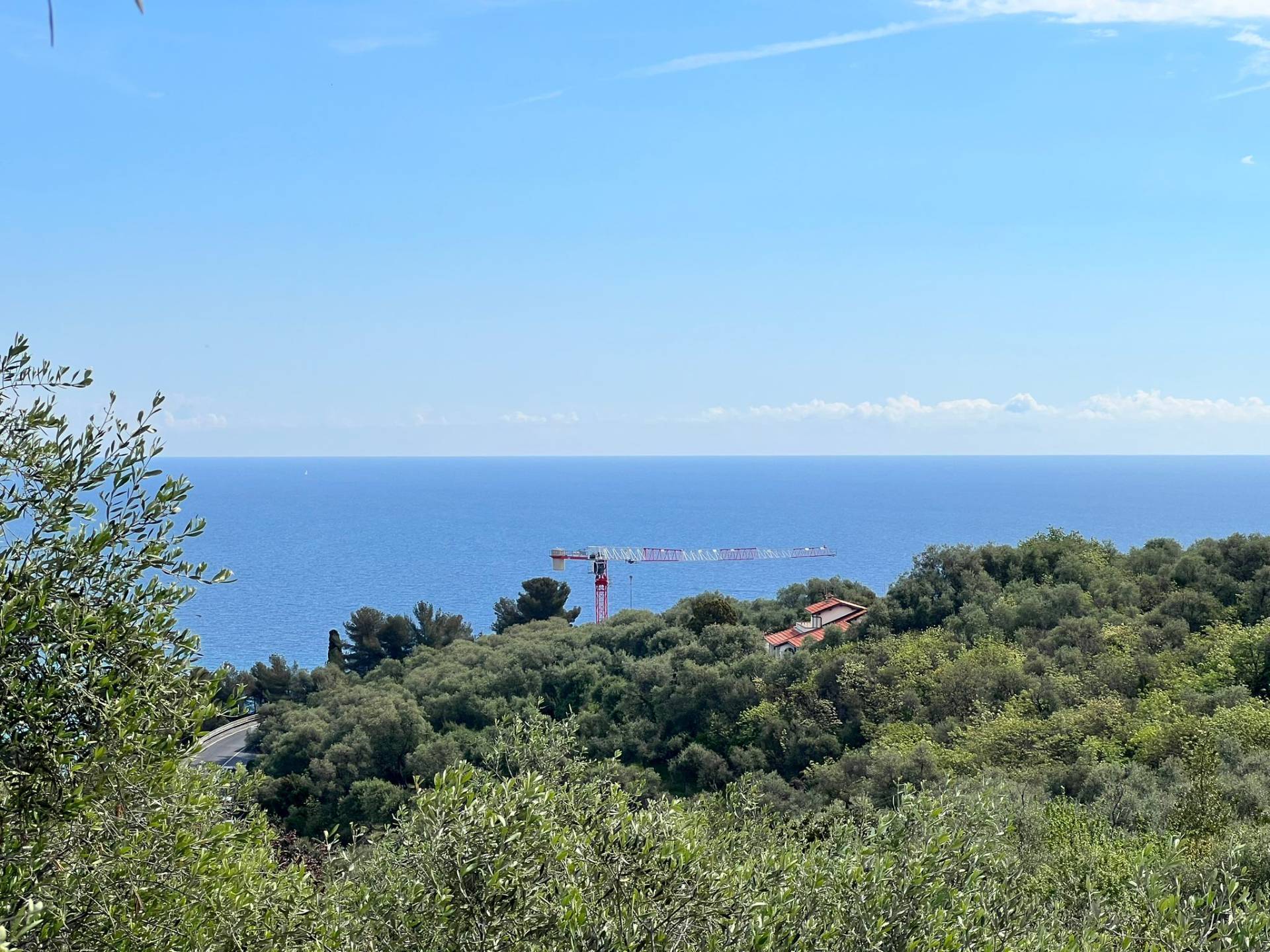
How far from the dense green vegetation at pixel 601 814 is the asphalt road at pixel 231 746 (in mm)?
12001

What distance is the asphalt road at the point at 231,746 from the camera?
124 feet

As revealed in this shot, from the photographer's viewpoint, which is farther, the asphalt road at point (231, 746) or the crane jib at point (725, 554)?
the crane jib at point (725, 554)

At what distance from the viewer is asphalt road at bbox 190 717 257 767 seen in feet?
124

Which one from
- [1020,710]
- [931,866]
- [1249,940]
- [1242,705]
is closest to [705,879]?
[931,866]

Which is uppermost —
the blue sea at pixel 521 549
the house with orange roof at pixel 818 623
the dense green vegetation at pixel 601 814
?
the dense green vegetation at pixel 601 814

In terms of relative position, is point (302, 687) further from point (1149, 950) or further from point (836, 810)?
point (1149, 950)

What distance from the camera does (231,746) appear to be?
40938 millimetres

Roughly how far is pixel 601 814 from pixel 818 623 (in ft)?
106

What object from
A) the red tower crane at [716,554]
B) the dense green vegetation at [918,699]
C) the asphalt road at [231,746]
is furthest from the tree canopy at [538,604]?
the red tower crane at [716,554]

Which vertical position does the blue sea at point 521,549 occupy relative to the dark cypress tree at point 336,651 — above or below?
below

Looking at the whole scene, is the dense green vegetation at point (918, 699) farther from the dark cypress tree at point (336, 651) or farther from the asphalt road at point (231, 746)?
the dark cypress tree at point (336, 651)

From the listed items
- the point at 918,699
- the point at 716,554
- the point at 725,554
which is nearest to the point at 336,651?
the point at 918,699

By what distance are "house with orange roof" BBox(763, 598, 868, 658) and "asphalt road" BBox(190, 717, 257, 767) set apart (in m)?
19.8

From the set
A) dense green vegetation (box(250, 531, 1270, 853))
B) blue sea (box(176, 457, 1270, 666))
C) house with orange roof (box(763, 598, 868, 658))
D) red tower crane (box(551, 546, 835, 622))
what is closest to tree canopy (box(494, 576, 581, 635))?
dense green vegetation (box(250, 531, 1270, 853))
